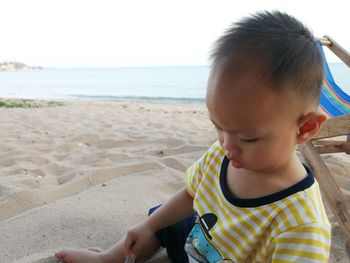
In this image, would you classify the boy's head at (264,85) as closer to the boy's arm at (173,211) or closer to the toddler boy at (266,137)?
the toddler boy at (266,137)

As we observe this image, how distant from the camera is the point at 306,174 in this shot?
108 cm

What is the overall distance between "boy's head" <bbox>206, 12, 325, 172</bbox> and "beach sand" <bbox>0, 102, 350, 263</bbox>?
79 cm

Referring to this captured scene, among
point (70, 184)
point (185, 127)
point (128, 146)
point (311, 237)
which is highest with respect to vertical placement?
point (311, 237)

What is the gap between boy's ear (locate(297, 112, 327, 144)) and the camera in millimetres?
968

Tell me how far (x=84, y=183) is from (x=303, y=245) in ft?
4.99

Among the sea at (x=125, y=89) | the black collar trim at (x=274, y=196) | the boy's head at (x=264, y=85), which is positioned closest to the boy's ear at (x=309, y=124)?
the boy's head at (x=264, y=85)

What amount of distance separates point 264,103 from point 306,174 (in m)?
0.29

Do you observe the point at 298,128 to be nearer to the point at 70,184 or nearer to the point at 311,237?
the point at 311,237

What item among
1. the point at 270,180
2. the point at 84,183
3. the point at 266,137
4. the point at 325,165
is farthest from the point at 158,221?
the point at 84,183

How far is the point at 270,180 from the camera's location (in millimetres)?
1080

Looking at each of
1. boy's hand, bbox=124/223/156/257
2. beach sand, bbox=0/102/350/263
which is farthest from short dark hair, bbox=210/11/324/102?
beach sand, bbox=0/102/350/263

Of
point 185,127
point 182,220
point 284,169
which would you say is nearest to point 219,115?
point 284,169

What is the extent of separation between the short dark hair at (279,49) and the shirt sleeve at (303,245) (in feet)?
1.02

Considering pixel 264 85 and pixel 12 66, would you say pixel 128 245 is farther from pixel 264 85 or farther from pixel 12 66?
→ pixel 12 66
